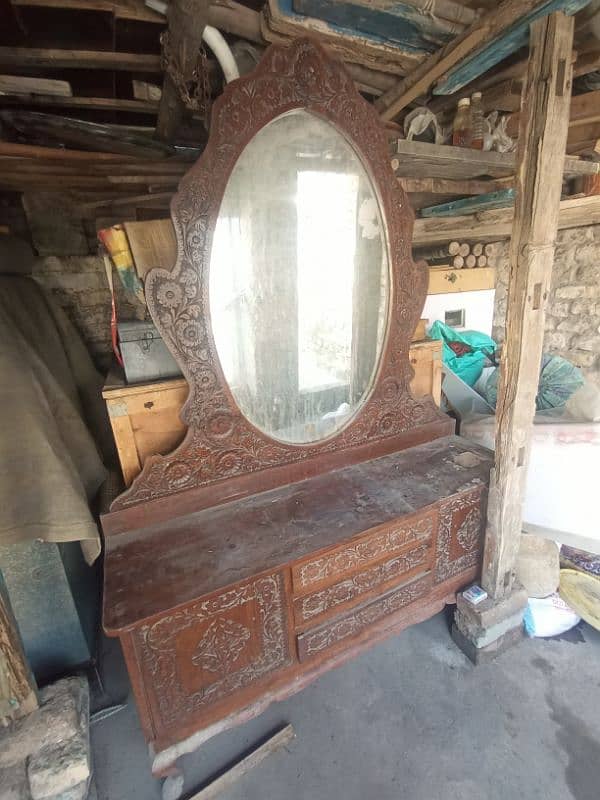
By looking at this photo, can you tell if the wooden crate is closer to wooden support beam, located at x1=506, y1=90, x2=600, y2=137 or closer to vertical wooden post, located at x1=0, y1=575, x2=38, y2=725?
vertical wooden post, located at x1=0, y1=575, x2=38, y2=725

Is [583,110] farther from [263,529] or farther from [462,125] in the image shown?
→ [263,529]

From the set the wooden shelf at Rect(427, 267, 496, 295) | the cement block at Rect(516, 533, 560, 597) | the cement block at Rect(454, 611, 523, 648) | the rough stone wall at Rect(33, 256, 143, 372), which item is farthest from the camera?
the wooden shelf at Rect(427, 267, 496, 295)

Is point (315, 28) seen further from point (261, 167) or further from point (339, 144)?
point (261, 167)

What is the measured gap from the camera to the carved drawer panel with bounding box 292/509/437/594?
1151 mm

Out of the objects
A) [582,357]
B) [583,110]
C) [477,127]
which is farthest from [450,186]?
[582,357]

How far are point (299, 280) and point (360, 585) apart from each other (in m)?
1.05

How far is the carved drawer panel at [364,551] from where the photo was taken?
3.78 ft

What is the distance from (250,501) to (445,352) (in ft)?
6.28

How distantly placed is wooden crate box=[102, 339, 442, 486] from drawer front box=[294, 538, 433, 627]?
2.12 feet

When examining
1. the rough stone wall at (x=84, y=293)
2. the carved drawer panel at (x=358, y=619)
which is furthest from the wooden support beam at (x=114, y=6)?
the carved drawer panel at (x=358, y=619)

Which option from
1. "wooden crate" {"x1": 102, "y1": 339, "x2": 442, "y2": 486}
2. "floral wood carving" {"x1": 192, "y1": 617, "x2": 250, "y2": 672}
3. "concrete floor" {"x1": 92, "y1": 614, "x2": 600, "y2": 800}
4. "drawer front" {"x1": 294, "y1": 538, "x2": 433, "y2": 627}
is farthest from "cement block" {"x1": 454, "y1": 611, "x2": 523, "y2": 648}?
"wooden crate" {"x1": 102, "y1": 339, "x2": 442, "y2": 486}

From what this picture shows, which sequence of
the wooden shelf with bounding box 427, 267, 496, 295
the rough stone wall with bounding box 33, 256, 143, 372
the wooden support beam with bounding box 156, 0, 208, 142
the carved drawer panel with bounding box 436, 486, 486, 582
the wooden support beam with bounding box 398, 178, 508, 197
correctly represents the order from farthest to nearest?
the wooden shelf with bounding box 427, 267, 496, 295 → the rough stone wall with bounding box 33, 256, 143, 372 → the wooden support beam with bounding box 398, 178, 508, 197 → the carved drawer panel with bounding box 436, 486, 486, 582 → the wooden support beam with bounding box 156, 0, 208, 142

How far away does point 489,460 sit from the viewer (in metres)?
1.55

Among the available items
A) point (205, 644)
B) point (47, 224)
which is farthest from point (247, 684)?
point (47, 224)
